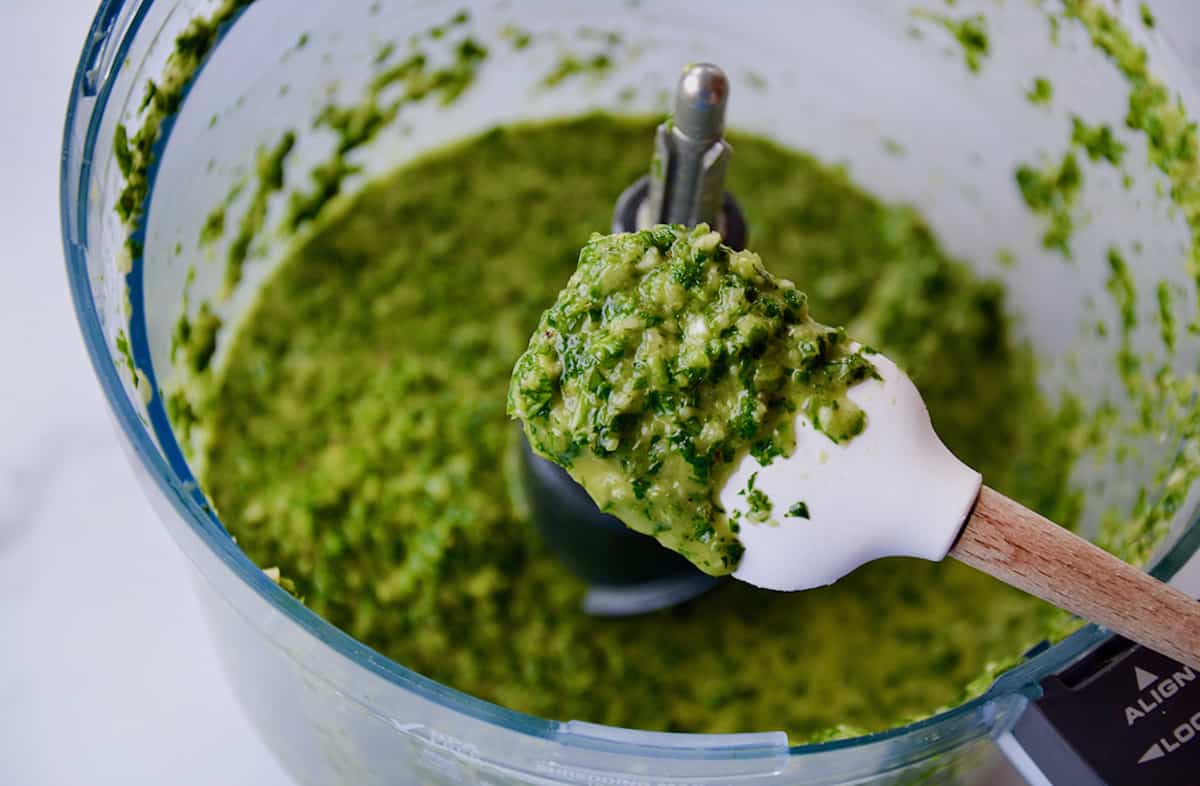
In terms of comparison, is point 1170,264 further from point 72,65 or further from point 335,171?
point 72,65

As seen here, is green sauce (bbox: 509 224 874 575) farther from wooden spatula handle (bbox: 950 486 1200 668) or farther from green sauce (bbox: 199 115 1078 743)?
green sauce (bbox: 199 115 1078 743)

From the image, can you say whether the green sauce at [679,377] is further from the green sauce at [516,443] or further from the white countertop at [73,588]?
the white countertop at [73,588]

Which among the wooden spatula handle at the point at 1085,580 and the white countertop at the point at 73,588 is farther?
the white countertop at the point at 73,588

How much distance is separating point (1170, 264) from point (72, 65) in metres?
1.15

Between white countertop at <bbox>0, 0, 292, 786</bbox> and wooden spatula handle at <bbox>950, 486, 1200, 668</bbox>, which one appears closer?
wooden spatula handle at <bbox>950, 486, 1200, 668</bbox>

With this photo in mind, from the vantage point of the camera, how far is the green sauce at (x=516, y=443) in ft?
4.12

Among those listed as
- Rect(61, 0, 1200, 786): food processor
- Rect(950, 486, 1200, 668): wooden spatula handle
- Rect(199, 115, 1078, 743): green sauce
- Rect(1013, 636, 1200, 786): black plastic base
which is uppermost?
Rect(950, 486, 1200, 668): wooden spatula handle

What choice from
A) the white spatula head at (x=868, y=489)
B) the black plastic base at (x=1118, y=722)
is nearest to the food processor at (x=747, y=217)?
the black plastic base at (x=1118, y=722)

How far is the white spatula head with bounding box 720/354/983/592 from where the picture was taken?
79 cm

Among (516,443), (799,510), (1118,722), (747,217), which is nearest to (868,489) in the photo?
(799,510)

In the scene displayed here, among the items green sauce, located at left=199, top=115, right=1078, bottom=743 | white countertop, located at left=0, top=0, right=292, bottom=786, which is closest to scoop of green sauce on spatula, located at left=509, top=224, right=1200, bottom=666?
green sauce, located at left=199, top=115, right=1078, bottom=743

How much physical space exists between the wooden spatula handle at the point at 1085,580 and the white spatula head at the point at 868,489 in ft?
0.08

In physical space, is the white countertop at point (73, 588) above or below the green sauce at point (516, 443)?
below

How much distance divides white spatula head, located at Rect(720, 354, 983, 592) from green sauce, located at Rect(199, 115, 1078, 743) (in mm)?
384
